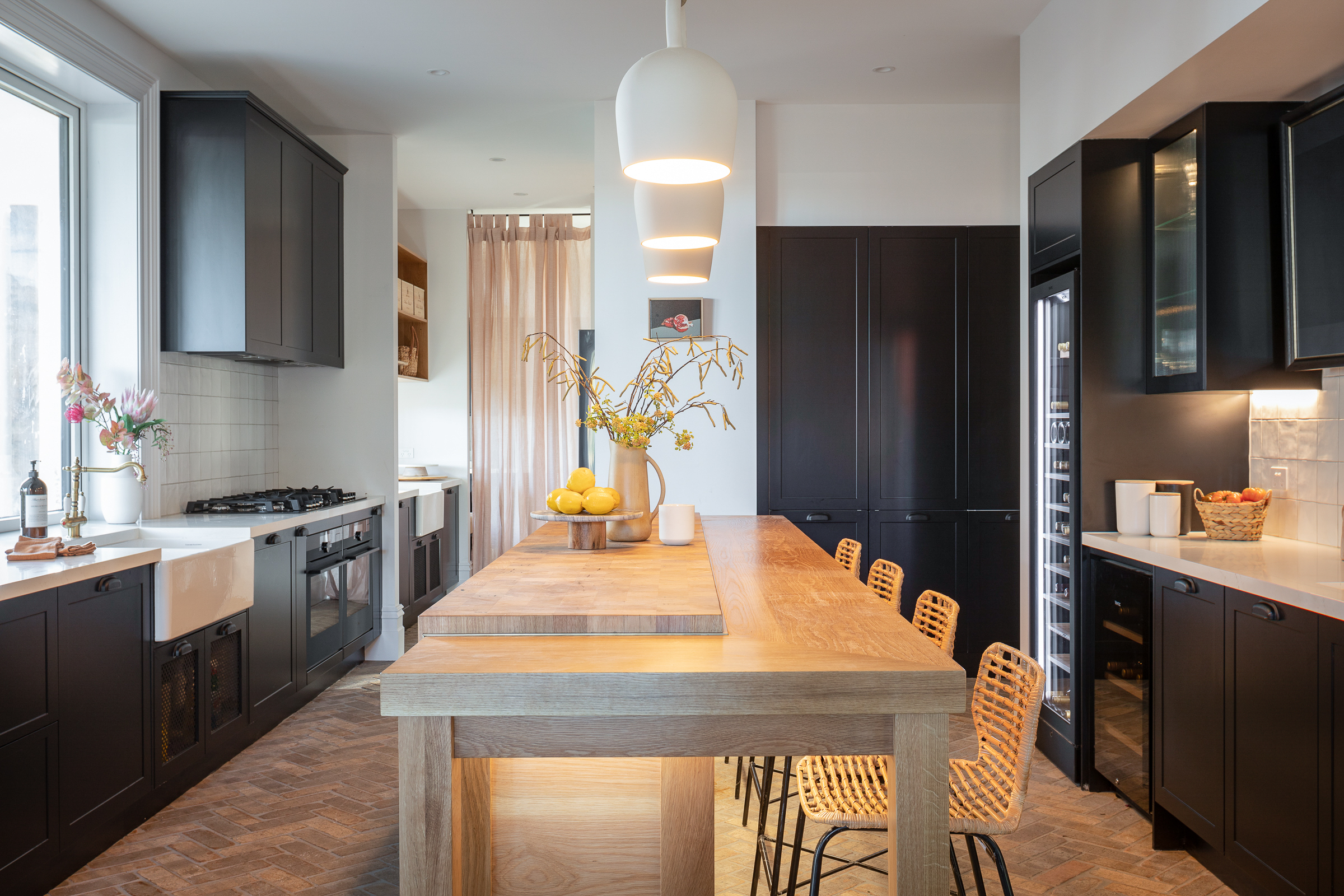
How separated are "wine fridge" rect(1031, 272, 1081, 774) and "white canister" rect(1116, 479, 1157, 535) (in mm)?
167

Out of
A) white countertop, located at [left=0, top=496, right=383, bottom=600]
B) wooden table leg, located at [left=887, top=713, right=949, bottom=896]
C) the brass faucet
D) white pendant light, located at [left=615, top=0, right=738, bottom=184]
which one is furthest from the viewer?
the brass faucet

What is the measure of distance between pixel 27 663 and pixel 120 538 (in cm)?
113

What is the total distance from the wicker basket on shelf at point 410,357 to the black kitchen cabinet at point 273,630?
2.84 m

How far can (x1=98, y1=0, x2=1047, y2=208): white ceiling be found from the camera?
3654 millimetres

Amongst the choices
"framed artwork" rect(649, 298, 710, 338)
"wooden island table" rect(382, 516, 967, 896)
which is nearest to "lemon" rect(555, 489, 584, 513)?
"wooden island table" rect(382, 516, 967, 896)

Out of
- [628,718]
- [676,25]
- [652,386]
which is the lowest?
[628,718]

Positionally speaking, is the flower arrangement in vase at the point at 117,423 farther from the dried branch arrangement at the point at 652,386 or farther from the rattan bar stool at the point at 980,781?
the rattan bar stool at the point at 980,781

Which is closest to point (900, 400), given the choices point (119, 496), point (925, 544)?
point (925, 544)

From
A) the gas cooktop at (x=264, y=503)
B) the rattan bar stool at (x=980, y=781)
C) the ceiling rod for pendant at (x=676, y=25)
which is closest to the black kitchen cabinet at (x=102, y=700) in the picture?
the gas cooktop at (x=264, y=503)

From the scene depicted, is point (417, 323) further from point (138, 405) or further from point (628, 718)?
point (628, 718)

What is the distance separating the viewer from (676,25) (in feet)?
6.23

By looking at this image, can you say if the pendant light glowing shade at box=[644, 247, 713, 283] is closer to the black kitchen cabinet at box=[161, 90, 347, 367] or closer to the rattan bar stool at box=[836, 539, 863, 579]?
the rattan bar stool at box=[836, 539, 863, 579]

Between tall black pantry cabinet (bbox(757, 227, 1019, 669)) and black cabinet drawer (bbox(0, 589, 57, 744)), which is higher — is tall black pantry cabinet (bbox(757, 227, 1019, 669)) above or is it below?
above

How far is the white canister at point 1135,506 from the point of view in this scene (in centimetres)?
322
